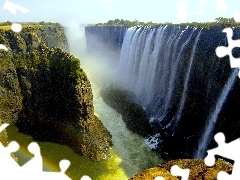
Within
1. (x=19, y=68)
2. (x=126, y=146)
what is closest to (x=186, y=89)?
(x=126, y=146)

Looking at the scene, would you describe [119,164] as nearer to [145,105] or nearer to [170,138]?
[170,138]

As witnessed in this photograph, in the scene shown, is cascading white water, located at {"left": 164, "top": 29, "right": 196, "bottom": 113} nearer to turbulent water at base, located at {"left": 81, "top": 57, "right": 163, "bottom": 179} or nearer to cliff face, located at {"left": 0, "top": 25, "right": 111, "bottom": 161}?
turbulent water at base, located at {"left": 81, "top": 57, "right": 163, "bottom": 179}

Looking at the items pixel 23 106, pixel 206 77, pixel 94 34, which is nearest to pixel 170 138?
pixel 206 77

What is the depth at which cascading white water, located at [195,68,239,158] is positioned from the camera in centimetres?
2455

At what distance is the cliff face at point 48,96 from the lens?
2678cm

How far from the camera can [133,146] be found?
94.6 ft

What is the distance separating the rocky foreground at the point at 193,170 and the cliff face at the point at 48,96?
2023cm

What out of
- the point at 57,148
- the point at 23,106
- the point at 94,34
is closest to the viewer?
the point at 57,148

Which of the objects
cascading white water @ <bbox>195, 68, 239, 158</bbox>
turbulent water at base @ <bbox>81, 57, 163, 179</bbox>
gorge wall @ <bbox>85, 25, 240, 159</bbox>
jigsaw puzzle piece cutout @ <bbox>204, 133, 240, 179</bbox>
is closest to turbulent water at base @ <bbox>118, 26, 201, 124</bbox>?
gorge wall @ <bbox>85, 25, 240, 159</bbox>

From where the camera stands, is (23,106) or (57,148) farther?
(23,106)

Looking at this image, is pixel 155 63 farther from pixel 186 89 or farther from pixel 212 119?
pixel 212 119

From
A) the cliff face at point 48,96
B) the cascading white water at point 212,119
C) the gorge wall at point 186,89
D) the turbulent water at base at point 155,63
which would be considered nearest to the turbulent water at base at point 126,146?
the gorge wall at point 186,89

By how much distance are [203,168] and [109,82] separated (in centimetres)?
4698

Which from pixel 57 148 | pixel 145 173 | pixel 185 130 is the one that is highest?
pixel 145 173
